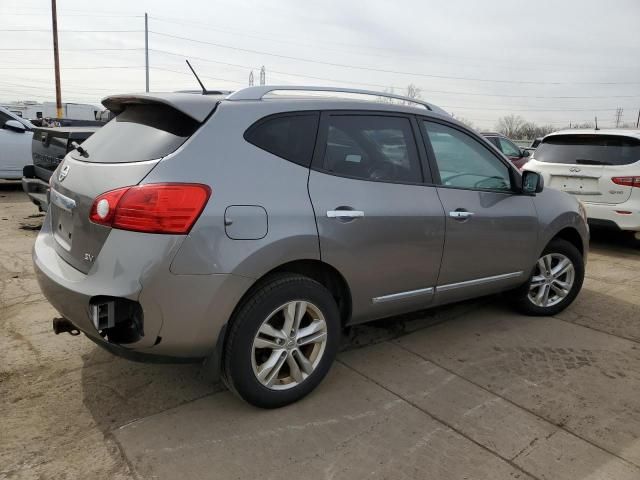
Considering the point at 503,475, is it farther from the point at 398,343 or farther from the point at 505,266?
the point at 505,266

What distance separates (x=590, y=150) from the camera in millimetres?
7207

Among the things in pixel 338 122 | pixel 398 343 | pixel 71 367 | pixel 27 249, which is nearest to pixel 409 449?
pixel 398 343

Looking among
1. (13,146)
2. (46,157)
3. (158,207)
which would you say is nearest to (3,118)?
Answer: (13,146)

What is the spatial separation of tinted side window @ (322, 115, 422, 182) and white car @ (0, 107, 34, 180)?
850cm

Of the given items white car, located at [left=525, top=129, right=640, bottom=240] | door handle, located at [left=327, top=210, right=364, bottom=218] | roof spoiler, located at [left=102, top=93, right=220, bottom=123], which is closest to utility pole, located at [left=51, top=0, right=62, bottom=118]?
white car, located at [left=525, top=129, right=640, bottom=240]

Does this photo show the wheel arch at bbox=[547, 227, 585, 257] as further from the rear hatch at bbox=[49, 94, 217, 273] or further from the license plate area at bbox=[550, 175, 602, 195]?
the rear hatch at bbox=[49, 94, 217, 273]

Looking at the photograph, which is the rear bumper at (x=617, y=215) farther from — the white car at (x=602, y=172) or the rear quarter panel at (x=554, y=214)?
the rear quarter panel at (x=554, y=214)

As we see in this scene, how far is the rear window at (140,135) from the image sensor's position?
2.58 m

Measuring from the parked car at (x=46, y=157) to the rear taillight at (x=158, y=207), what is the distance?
4210mm

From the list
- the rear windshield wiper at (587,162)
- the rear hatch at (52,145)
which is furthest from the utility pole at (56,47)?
the rear windshield wiper at (587,162)

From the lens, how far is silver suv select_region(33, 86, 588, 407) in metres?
2.41

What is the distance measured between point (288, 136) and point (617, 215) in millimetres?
5788

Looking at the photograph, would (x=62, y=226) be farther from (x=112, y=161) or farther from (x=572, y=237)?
(x=572, y=237)

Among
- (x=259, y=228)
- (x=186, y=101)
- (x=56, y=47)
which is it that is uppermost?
(x=56, y=47)
